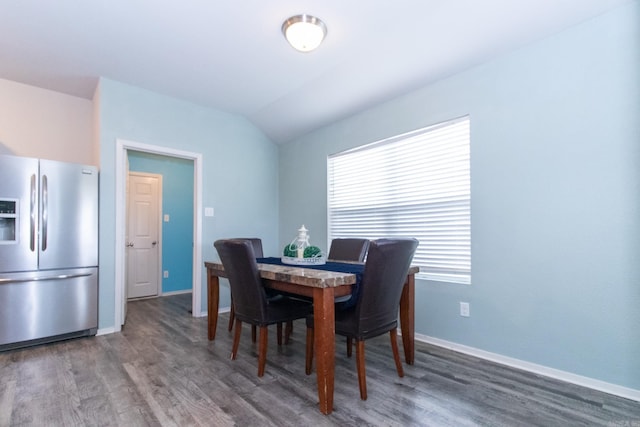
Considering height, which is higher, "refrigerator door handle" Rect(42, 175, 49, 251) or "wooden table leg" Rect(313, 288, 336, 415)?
"refrigerator door handle" Rect(42, 175, 49, 251)

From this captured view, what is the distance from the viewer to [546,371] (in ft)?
7.49

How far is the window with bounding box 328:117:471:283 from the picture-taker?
2.87 m

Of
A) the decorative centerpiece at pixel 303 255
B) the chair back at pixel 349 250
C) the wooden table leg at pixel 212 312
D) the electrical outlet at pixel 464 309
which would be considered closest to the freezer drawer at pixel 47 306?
the wooden table leg at pixel 212 312

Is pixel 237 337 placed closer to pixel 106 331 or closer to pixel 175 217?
pixel 106 331

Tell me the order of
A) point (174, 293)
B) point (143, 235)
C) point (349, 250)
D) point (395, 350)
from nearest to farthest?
point (395, 350) → point (349, 250) → point (143, 235) → point (174, 293)

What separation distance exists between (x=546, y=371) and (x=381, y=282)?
1.39 meters

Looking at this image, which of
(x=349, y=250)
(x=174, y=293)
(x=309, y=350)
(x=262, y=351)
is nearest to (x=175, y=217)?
(x=174, y=293)

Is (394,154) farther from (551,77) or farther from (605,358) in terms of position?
(605,358)

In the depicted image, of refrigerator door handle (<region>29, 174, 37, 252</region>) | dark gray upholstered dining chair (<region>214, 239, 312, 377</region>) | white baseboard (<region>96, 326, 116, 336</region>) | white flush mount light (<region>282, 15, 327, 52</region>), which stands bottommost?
white baseboard (<region>96, 326, 116, 336</region>)

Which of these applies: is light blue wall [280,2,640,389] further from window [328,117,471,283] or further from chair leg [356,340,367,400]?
chair leg [356,340,367,400]

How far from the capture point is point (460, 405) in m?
1.90

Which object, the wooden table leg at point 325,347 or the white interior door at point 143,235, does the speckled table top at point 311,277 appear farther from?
the white interior door at point 143,235

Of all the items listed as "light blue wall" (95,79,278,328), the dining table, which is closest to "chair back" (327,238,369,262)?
the dining table

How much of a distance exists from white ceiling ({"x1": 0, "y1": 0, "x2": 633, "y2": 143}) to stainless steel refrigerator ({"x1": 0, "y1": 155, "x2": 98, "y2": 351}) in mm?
1059
